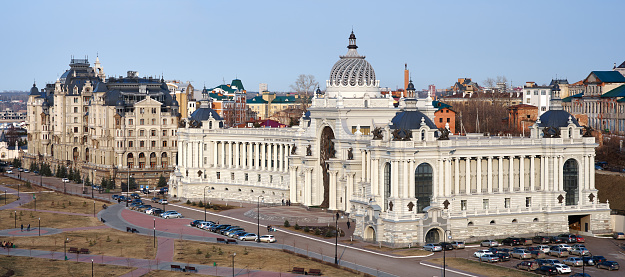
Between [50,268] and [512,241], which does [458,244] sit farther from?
[50,268]

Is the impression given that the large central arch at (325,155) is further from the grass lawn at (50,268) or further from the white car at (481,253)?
the grass lawn at (50,268)

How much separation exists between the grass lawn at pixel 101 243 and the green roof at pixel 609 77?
94.9m

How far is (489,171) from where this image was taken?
4505 inches

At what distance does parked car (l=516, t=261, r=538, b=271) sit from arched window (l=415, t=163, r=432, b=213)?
1626cm

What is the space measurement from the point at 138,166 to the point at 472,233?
8718cm

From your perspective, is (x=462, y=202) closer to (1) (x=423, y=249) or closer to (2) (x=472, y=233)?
(2) (x=472, y=233)

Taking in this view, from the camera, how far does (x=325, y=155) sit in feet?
433

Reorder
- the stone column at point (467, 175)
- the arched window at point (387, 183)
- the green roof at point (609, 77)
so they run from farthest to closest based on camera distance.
Answer: the green roof at point (609, 77), the stone column at point (467, 175), the arched window at point (387, 183)

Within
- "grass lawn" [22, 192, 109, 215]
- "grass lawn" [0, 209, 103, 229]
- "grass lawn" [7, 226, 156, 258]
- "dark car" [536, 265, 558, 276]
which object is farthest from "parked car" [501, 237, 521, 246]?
"grass lawn" [22, 192, 109, 215]

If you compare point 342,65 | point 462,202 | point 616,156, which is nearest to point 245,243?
point 462,202

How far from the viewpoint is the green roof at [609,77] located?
17375cm

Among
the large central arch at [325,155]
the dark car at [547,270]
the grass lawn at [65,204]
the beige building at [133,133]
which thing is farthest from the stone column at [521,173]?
the beige building at [133,133]

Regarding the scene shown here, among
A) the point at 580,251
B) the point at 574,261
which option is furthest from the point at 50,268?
the point at 580,251

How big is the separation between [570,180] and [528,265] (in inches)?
1082
